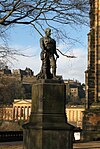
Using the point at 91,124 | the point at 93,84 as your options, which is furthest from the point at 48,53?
the point at 93,84

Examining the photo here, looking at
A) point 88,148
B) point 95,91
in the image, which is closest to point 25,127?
point 88,148

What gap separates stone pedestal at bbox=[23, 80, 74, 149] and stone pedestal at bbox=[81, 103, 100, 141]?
49.0 feet

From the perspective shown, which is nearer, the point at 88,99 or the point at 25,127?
the point at 25,127

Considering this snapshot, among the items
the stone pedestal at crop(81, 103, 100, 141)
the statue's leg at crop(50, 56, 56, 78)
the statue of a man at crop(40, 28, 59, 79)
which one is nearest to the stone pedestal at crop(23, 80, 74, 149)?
the statue's leg at crop(50, 56, 56, 78)

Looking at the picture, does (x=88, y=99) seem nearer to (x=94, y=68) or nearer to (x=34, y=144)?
(x=94, y=68)

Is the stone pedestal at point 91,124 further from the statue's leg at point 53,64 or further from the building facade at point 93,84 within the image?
the statue's leg at point 53,64

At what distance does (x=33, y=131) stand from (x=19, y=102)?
114 meters

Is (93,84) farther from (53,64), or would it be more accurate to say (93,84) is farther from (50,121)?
(50,121)

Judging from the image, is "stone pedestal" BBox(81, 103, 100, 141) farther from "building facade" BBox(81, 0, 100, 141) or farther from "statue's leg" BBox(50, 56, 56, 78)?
"statue's leg" BBox(50, 56, 56, 78)

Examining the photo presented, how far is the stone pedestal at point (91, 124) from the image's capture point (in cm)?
2741

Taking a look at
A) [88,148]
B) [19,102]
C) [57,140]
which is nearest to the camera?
[57,140]

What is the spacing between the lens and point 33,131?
41.6 ft

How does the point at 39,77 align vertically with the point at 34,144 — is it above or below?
above

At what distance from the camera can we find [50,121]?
12578mm
